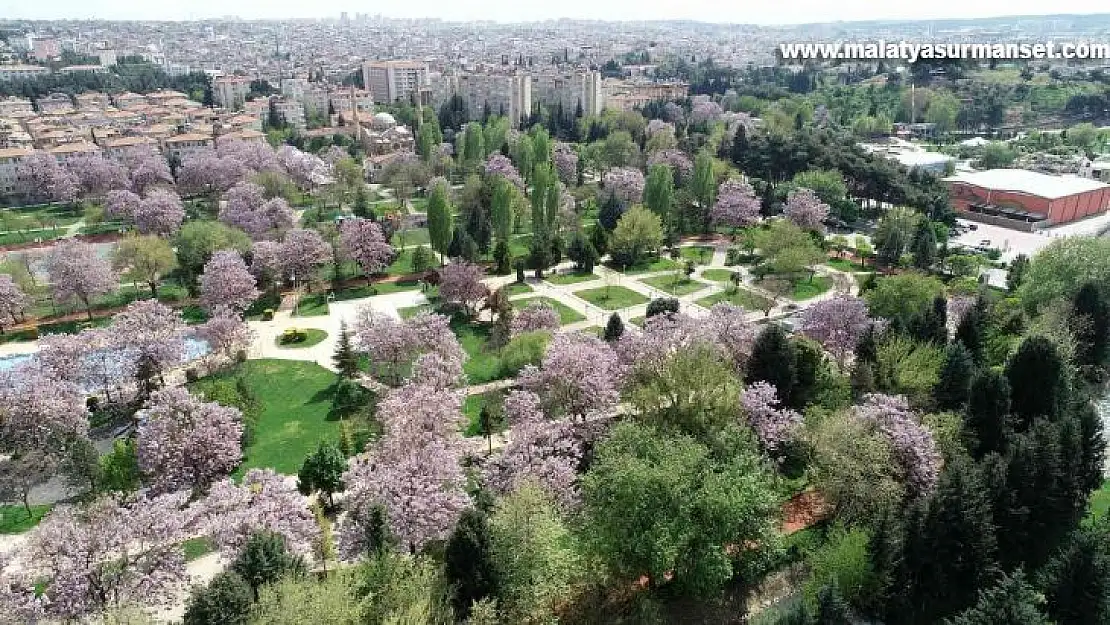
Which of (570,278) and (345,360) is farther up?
(345,360)

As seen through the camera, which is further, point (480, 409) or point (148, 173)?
point (148, 173)

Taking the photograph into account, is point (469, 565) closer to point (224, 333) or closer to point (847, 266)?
point (224, 333)

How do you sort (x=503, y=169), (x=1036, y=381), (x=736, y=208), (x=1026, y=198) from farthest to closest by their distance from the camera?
(x=503, y=169) < (x=1026, y=198) < (x=736, y=208) < (x=1036, y=381)

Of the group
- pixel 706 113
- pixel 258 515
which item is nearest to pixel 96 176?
pixel 258 515

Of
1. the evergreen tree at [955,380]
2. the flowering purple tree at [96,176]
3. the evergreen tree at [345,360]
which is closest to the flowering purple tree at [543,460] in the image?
the evergreen tree at [345,360]

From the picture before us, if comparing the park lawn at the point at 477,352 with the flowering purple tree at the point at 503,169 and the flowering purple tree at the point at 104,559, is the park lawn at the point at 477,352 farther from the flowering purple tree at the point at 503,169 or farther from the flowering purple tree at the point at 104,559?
the flowering purple tree at the point at 503,169

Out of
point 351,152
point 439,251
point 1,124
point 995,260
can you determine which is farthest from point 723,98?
point 1,124
